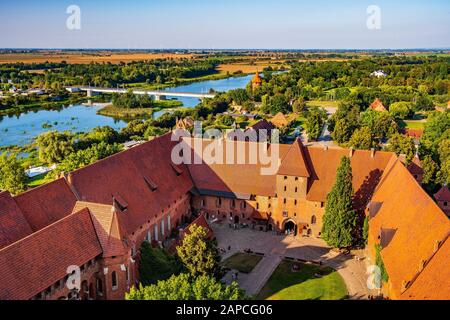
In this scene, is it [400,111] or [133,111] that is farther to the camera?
[133,111]

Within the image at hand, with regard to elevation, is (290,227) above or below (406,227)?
below

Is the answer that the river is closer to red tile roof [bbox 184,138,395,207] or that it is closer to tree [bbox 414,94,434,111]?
red tile roof [bbox 184,138,395,207]

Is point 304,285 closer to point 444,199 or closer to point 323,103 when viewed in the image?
point 444,199

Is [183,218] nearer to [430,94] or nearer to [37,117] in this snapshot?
[37,117]

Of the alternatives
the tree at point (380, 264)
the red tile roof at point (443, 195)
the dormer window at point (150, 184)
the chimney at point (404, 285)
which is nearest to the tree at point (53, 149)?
the dormer window at point (150, 184)

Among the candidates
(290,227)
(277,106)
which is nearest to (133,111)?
(277,106)

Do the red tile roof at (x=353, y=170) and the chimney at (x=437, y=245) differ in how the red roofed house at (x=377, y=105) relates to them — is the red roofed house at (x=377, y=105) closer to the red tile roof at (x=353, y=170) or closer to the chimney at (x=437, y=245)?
the red tile roof at (x=353, y=170)
